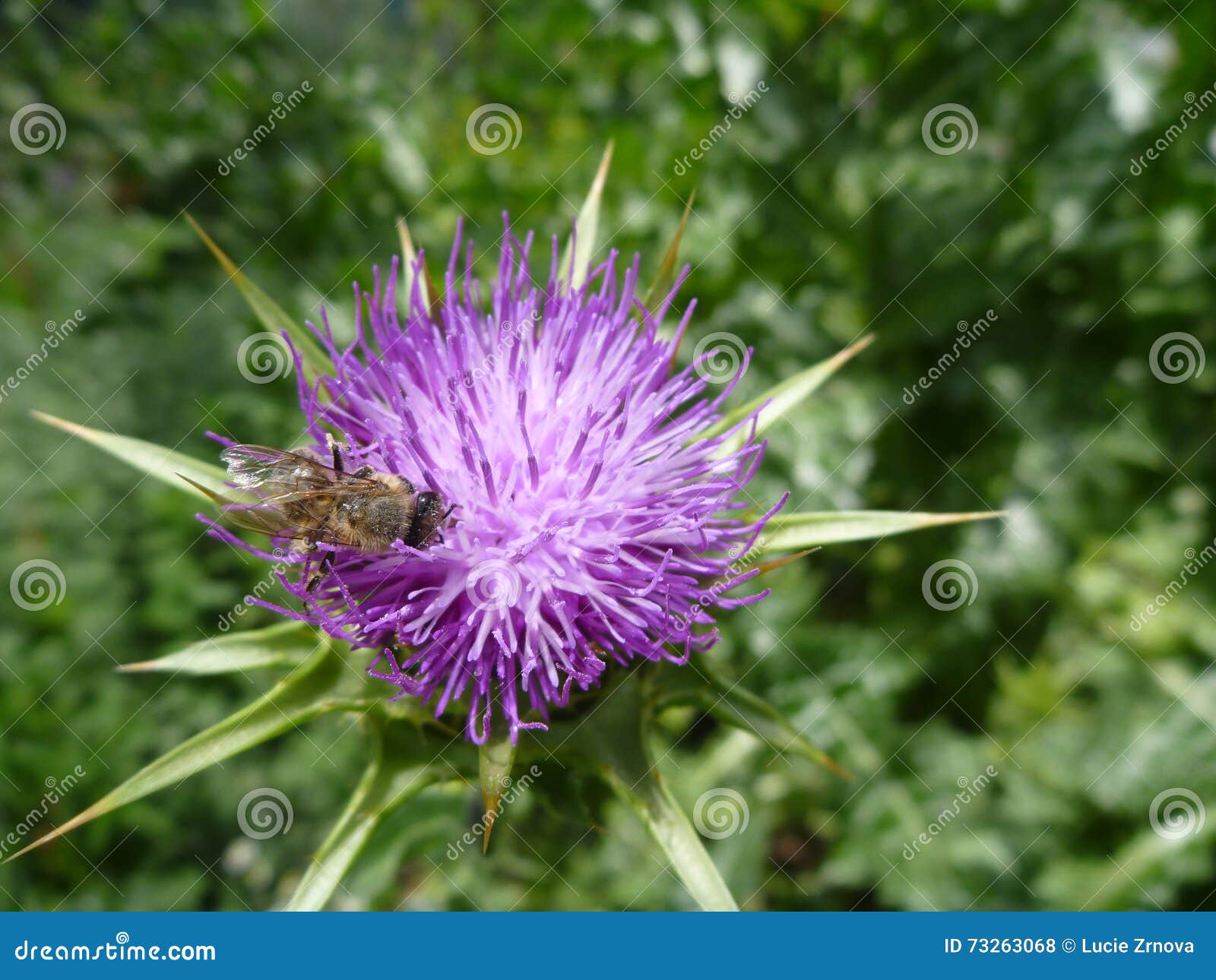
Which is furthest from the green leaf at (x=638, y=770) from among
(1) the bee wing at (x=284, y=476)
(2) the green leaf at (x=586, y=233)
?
(2) the green leaf at (x=586, y=233)

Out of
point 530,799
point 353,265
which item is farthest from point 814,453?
point 353,265

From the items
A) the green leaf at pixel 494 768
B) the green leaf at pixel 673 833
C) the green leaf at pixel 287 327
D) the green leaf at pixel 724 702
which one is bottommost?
the green leaf at pixel 494 768

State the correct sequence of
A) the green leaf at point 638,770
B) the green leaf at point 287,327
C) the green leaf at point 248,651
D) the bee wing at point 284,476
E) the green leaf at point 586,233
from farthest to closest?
1. the green leaf at point 586,233
2. the green leaf at point 287,327
3. the green leaf at point 248,651
4. the green leaf at point 638,770
5. the bee wing at point 284,476

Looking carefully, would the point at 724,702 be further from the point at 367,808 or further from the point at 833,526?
the point at 367,808

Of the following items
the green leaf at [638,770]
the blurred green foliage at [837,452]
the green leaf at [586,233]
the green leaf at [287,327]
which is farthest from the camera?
the blurred green foliage at [837,452]

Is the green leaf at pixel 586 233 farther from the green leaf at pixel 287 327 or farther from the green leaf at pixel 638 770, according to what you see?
the green leaf at pixel 638 770

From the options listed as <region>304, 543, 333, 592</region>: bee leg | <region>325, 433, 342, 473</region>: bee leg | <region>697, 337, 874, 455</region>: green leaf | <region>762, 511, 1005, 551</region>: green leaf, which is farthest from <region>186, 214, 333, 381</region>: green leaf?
<region>762, 511, 1005, 551</region>: green leaf

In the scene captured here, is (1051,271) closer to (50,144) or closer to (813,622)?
(813,622)
